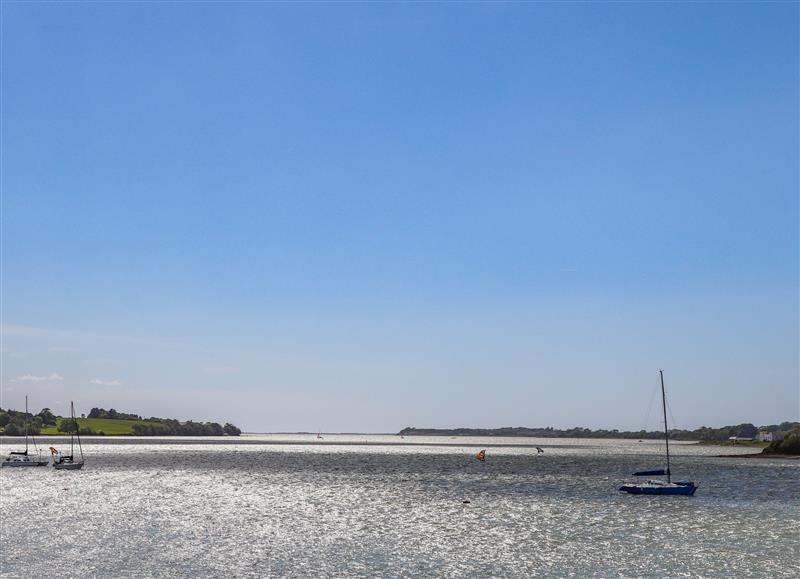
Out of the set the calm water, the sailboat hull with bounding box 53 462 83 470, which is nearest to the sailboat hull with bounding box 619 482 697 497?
the calm water

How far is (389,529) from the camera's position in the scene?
6088 centimetres

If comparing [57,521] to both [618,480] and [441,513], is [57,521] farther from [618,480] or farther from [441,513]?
[618,480]

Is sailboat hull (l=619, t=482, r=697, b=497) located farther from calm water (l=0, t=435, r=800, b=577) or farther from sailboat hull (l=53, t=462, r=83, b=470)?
sailboat hull (l=53, t=462, r=83, b=470)

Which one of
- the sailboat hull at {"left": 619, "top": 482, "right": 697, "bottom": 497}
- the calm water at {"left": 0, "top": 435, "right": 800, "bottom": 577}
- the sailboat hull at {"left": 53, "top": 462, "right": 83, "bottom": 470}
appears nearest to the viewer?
the calm water at {"left": 0, "top": 435, "right": 800, "bottom": 577}

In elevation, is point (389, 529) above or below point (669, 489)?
above

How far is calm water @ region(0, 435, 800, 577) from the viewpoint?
151 feet

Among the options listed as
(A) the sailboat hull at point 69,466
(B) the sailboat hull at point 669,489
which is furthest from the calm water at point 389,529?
(A) the sailboat hull at point 69,466

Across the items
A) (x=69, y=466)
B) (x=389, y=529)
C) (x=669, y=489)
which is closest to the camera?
(x=389, y=529)

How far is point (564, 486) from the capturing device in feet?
336

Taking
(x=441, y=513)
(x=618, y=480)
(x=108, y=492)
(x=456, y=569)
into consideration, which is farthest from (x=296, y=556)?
(x=618, y=480)

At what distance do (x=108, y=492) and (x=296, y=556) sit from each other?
48975 millimetres

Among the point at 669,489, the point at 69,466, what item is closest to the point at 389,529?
the point at 669,489

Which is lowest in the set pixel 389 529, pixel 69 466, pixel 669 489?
pixel 69 466

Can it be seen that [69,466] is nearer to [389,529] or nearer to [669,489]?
[389,529]
